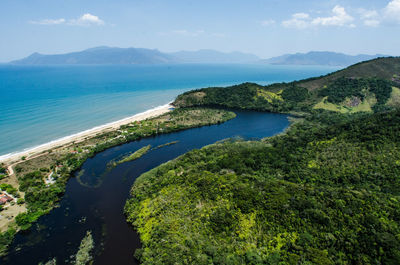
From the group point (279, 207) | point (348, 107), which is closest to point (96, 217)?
point (279, 207)

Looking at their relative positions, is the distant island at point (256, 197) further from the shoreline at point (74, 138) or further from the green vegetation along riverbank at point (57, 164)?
the shoreline at point (74, 138)

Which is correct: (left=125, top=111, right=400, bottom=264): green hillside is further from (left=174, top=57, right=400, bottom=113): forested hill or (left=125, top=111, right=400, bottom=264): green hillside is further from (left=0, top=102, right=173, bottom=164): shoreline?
(left=174, top=57, right=400, bottom=113): forested hill

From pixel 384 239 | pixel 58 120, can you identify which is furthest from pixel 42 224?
pixel 58 120

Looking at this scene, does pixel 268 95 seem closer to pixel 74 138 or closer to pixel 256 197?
pixel 74 138

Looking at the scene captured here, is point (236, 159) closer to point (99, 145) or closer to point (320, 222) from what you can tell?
point (320, 222)

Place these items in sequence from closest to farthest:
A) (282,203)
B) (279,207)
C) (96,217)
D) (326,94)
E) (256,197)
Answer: (279,207), (282,203), (256,197), (96,217), (326,94)
